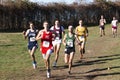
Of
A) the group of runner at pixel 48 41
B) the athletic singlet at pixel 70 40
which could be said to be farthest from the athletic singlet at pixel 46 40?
the athletic singlet at pixel 70 40

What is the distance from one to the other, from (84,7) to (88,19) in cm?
163

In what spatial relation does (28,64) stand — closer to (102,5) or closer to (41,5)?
(41,5)

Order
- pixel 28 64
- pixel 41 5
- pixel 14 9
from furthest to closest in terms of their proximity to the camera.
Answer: pixel 41 5 → pixel 14 9 → pixel 28 64

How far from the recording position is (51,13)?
4825 centimetres

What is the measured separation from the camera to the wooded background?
44188 millimetres

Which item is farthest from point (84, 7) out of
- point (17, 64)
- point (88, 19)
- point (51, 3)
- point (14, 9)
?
point (17, 64)

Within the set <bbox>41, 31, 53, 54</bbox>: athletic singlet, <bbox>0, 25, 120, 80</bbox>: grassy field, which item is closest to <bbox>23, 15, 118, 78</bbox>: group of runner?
<bbox>41, 31, 53, 54</bbox>: athletic singlet

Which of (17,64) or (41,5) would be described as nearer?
(17,64)

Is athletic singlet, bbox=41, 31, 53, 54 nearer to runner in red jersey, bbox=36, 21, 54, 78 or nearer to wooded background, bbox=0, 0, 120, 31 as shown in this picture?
runner in red jersey, bbox=36, 21, 54, 78

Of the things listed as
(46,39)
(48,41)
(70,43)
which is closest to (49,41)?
(48,41)

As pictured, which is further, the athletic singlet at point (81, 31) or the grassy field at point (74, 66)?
the athletic singlet at point (81, 31)

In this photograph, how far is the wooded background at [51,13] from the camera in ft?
145

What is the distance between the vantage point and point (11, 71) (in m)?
17.8

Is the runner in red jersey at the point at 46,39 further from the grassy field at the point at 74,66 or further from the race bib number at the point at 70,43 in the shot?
the race bib number at the point at 70,43
